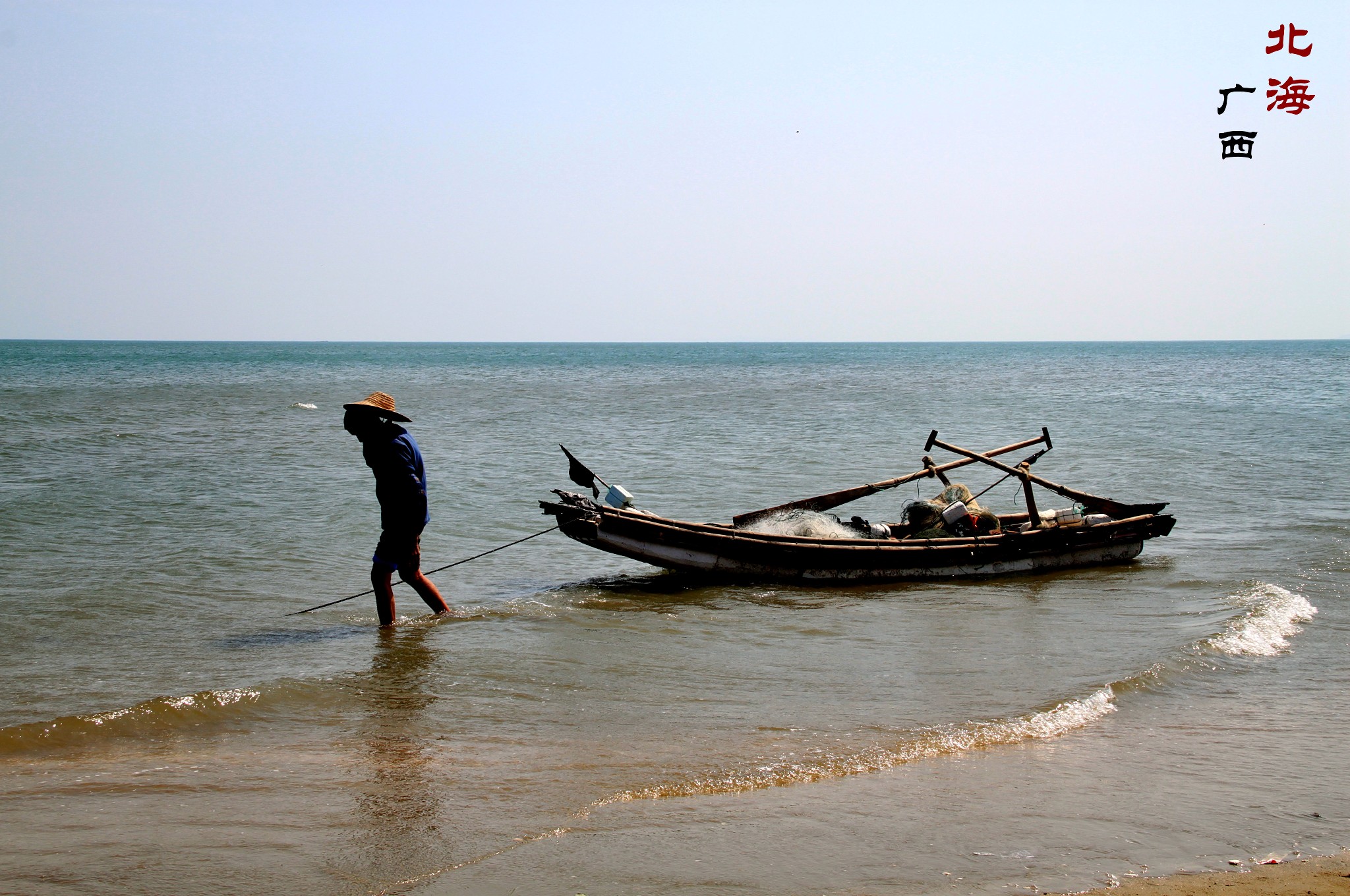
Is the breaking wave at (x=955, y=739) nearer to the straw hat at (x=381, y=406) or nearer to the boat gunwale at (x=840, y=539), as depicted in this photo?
the boat gunwale at (x=840, y=539)

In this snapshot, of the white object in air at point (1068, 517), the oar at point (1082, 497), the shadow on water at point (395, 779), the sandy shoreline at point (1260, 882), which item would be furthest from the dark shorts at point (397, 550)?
the white object in air at point (1068, 517)

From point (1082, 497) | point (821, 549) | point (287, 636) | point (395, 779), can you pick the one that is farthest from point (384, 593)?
point (1082, 497)

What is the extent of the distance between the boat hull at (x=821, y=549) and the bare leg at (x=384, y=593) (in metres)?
1.64

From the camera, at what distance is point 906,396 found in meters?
43.6

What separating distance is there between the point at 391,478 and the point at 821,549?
168 inches

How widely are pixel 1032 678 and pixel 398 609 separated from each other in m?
5.20

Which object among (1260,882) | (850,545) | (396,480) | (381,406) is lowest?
(1260,882)

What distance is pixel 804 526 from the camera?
1037 cm

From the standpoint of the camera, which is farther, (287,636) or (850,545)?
(850,545)

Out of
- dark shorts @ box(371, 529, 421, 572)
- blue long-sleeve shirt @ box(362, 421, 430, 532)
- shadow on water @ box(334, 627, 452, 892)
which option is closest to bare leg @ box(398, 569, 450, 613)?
dark shorts @ box(371, 529, 421, 572)

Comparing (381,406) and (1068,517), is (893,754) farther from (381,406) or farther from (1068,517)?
(1068,517)

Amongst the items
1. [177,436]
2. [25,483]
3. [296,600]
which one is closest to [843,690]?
[296,600]

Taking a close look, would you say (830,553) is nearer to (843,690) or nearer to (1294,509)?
(843,690)

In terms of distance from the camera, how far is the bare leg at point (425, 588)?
8000mm
